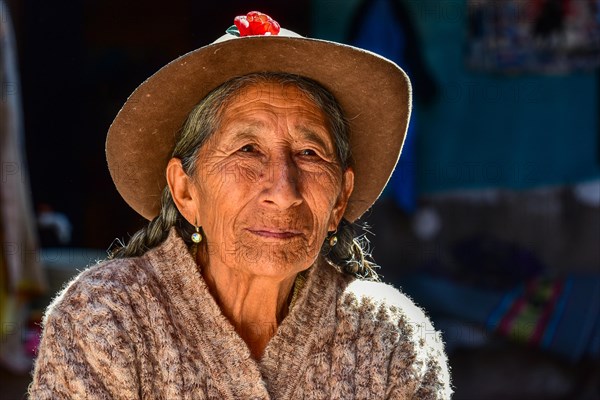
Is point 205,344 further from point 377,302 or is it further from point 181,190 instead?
point 377,302

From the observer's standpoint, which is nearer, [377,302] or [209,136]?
[209,136]

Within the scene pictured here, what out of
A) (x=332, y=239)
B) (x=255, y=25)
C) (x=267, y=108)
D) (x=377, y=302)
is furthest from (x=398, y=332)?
(x=255, y=25)

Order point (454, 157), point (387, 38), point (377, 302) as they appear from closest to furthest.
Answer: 1. point (377, 302)
2. point (387, 38)
3. point (454, 157)

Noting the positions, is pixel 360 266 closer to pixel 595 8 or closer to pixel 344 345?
pixel 344 345

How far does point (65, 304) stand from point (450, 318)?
3.65m

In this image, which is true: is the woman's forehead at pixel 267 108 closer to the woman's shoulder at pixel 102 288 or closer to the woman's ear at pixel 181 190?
the woman's ear at pixel 181 190

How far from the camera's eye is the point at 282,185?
9.29 feet

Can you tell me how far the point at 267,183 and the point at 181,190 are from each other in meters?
0.35

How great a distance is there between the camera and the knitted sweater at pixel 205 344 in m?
2.64

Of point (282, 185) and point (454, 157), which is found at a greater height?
point (282, 185)

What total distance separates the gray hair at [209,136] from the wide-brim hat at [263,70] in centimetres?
3

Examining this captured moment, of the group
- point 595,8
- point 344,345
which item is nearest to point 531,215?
point 595,8

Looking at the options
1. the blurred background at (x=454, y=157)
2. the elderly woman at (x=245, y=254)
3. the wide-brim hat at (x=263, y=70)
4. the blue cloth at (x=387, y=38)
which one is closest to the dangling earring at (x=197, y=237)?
the elderly woman at (x=245, y=254)

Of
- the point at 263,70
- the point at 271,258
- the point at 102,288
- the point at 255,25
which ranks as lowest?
the point at 102,288
